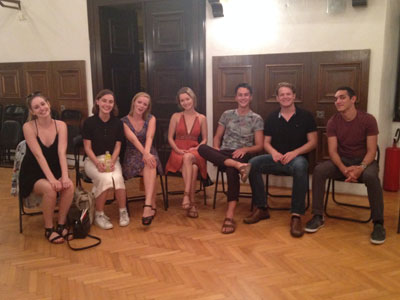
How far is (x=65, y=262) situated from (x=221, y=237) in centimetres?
125

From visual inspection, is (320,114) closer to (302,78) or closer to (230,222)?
(302,78)

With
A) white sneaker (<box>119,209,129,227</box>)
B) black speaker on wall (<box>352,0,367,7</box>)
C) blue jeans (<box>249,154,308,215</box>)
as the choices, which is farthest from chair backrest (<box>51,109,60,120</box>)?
black speaker on wall (<box>352,0,367,7</box>)

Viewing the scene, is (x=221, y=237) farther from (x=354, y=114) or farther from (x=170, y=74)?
(x=170, y=74)

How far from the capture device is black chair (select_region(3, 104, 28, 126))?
5879 mm

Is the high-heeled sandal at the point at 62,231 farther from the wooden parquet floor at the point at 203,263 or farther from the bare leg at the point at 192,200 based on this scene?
the bare leg at the point at 192,200

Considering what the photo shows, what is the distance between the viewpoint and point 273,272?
2.65 meters

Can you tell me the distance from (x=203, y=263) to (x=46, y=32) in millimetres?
4385

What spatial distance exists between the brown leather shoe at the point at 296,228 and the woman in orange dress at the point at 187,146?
923 millimetres

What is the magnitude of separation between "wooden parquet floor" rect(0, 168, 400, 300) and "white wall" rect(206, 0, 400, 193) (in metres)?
1.47

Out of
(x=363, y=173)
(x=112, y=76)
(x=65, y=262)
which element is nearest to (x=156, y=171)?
(x=65, y=262)

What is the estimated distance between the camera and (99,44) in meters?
5.25

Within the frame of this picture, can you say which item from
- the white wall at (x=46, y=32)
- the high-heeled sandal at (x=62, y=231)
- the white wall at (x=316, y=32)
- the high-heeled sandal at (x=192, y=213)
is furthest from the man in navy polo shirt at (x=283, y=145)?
the white wall at (x=46, y=32)

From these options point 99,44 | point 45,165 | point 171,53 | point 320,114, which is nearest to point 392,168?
point 320,114

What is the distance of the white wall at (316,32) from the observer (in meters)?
3.96
